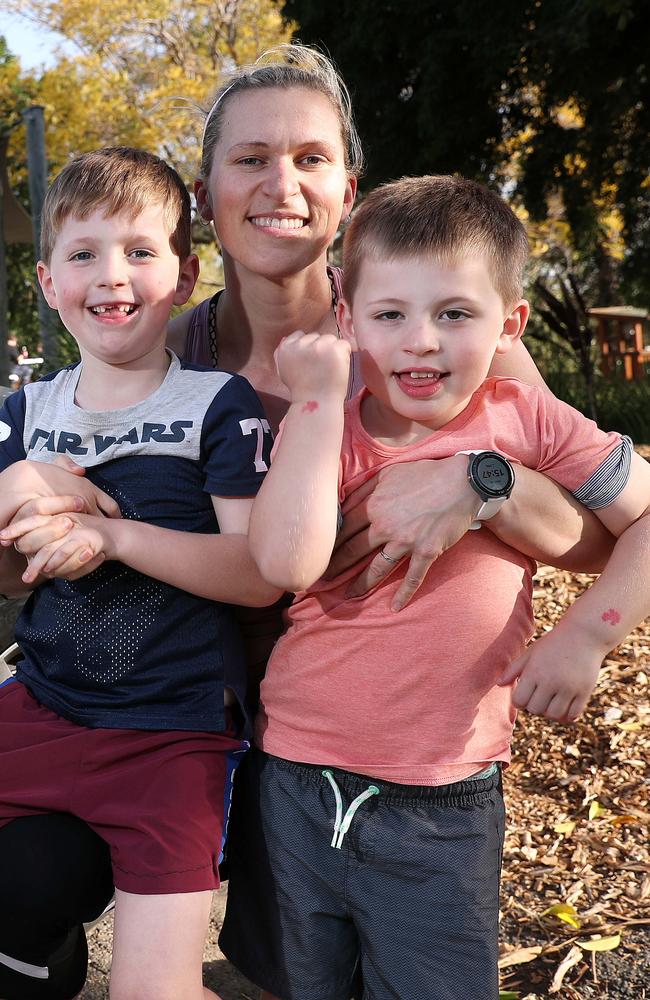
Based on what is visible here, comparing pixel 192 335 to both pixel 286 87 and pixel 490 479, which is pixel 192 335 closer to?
pixel 286 87

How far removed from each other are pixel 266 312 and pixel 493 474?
0.95 meters

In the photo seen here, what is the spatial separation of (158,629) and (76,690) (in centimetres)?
20

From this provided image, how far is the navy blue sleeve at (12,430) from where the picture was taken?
2094 millimetres

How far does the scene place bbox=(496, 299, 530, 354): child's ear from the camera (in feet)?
6.36

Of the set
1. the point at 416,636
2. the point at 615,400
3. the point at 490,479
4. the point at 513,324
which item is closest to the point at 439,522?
the point at 490,479

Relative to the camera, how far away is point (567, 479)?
1.89m

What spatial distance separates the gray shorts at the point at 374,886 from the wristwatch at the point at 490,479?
1.65 feet

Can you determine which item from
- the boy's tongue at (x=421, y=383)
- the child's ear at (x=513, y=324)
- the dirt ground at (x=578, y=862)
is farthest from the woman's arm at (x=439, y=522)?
the dirt ground at (x=578, y=862)

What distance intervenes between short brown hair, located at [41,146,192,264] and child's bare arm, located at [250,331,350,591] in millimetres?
503

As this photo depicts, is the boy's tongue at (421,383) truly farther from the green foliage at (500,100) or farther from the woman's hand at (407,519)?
the green foliage at (500,100)

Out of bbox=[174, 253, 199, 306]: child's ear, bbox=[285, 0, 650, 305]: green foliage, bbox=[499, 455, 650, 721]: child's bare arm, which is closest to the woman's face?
bbox=[174, 253, 199, 306]: child's ear

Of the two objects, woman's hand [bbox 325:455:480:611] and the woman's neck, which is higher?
the woman's neck

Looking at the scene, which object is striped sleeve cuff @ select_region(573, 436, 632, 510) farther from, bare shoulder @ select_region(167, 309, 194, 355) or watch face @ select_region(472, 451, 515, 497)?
bare shoulder @ select_region(167, 309, 194, 355)

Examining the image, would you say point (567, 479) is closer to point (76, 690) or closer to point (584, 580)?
point (76, 690)
